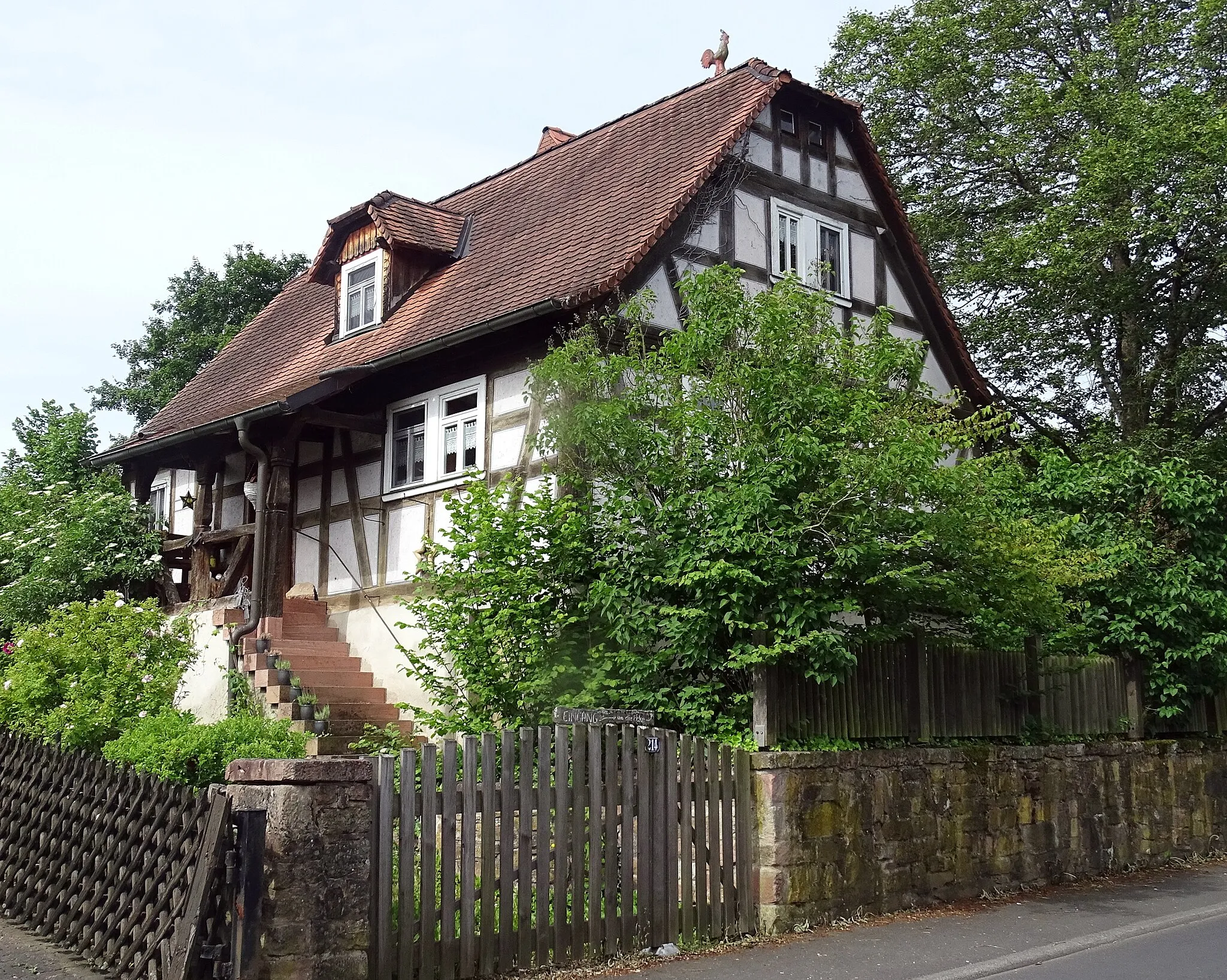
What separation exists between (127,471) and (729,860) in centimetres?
1425

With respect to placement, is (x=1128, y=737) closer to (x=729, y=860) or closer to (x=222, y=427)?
(x=729, y=860)

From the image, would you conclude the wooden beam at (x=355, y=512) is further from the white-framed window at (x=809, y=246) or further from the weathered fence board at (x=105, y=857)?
the weathered fence board at (x=105, y=857)

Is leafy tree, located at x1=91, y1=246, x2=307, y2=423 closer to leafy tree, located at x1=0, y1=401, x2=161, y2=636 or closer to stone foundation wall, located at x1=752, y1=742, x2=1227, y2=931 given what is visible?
leafy tree, located at x1=0, y1=401, x2=161, y2=636

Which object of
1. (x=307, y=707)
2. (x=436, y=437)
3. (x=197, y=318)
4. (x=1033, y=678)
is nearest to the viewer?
(x=1033, y=678)

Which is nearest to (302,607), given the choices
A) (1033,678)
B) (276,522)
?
(276,522)

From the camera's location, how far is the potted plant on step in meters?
14.5

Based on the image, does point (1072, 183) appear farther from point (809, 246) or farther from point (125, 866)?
point (125, 866)

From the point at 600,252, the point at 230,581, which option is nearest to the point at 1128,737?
the point at 600,252

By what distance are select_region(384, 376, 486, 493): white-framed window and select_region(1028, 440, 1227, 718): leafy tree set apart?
635 centimetres

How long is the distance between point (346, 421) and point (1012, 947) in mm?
9804

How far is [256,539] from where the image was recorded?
16.8 metres

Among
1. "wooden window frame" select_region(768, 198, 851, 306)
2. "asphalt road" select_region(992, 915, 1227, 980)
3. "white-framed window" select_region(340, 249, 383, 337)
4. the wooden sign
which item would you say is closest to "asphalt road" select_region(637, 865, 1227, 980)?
"asphalt road" select_region(992, 915, 1227, 980)

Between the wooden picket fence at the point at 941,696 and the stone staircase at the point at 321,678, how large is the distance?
203 inches

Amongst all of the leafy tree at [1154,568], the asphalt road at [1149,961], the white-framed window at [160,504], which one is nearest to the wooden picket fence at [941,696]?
the leafy tree at [1154,568]
